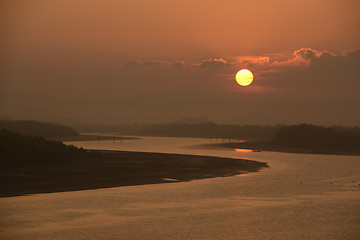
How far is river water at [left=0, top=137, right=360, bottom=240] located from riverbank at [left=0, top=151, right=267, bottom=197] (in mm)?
2842

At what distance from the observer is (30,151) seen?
56.7 metres

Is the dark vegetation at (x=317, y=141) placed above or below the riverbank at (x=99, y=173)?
above

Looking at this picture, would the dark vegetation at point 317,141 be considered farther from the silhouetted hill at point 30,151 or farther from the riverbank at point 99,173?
the silhouetted hill at point 30,151

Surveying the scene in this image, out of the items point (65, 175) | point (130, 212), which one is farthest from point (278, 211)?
point (65, 175)

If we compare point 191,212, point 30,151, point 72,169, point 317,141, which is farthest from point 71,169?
point 317,141

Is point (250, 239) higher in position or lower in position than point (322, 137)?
lower

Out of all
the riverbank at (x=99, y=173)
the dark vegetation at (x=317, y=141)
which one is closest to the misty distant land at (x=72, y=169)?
the riverbank at (x=99, y=173)

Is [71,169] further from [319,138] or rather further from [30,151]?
[319,138]

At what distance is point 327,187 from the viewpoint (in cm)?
3894

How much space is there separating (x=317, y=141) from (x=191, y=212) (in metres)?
80.5

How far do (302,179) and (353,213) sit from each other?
56.7ft

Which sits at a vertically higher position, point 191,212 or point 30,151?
point 30,151

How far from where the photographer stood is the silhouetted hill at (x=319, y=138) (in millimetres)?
98375

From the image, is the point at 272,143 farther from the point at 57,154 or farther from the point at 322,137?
the point at 57,154
